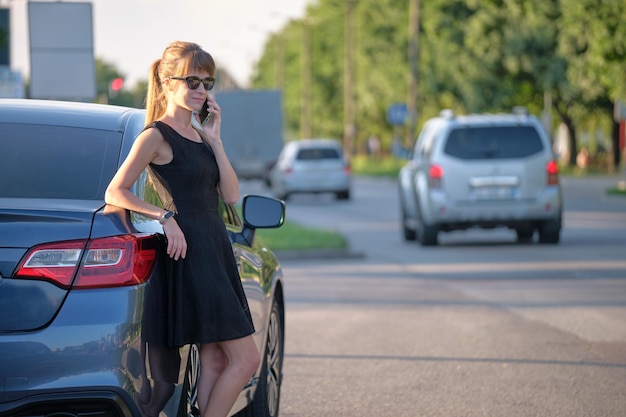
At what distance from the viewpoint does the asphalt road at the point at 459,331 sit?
792 centimetres

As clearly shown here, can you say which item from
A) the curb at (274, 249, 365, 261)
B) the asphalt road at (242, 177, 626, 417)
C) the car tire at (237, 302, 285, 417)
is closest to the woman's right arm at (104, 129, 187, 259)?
the car tire at (237, 302, 285, 417)

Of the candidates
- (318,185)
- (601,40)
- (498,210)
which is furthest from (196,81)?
(318,185)

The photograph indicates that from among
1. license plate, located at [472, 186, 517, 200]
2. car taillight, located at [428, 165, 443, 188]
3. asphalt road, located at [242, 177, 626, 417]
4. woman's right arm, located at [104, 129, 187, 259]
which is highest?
woman's right arm, located at [104, 129, 187, 259]

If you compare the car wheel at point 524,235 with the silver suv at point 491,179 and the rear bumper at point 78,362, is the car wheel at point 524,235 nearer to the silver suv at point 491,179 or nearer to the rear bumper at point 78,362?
the silver suv at point 491,179

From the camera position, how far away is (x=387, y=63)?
245 ft

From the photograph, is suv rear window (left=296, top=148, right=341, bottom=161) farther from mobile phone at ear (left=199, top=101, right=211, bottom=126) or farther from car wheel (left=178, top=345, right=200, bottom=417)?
car wheel (left=178, top=345, right=200, bottom=417)

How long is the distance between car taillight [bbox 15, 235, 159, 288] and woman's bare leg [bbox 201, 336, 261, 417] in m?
0.66

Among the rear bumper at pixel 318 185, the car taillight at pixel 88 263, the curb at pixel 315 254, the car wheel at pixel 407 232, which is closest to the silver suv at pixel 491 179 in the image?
the car wheel at pixel 407 232

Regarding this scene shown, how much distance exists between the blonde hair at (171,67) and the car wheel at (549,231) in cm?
1492

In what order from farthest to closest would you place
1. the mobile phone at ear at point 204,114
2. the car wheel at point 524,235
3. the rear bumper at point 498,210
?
the car wheel at point 524,235 → the rear bumper at point 498,210 → the mobile phone at ear at point 204,114

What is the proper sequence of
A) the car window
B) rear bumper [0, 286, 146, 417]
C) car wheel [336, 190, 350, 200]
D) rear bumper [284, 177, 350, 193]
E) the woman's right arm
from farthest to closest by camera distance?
car wheel [336, 190, 350, 200] → rear bumper [284, 177, 350, 193] → the car window → the woman's right arm → rear bumper [0, 286, 146, 417]

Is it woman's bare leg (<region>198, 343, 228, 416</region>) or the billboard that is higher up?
the billboard

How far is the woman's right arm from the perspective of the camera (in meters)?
4.72

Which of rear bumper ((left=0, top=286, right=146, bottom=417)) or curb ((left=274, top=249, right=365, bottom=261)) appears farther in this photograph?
curb ((left=274, top=249, right=365, bottom=261))
